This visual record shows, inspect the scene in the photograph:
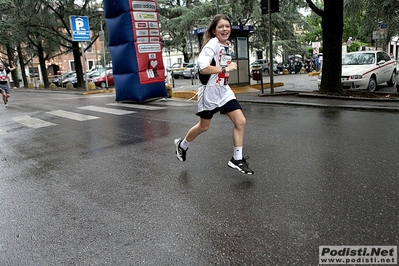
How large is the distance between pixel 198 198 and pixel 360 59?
13.1 meters

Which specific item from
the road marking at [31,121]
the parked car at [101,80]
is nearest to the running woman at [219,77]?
the road marking at [31,121]

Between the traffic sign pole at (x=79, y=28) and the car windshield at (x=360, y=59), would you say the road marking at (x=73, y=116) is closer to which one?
the car windshield at (x=360, y=59)

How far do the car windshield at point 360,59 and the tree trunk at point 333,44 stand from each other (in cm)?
273

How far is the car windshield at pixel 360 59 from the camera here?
14.2 meters

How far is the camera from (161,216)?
328 centimetres

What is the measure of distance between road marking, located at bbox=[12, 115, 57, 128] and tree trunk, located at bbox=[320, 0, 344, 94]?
29.5ft

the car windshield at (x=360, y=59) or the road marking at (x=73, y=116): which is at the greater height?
the car windshield at (x=360, y=59)

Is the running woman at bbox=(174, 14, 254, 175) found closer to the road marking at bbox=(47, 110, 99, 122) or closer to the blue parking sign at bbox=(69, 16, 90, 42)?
the road marking at bbox=(47, 110, 99, 122)

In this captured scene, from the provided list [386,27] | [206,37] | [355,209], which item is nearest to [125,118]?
[206,37]

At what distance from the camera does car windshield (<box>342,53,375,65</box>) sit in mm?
14203

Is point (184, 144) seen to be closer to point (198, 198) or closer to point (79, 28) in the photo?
point (198, 198)

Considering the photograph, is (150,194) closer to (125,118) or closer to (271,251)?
(271,251)

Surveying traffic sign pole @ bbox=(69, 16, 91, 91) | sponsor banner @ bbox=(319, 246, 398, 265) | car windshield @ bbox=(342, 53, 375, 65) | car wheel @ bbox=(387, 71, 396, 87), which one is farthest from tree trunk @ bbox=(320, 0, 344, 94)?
traffic sign pole @ bbox=(69, 16, 91, 91)

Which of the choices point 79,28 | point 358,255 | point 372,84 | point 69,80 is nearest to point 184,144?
point 358,255
